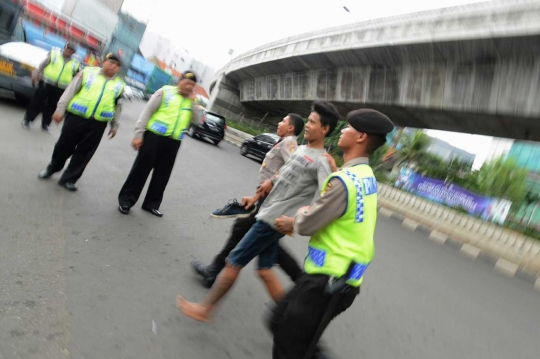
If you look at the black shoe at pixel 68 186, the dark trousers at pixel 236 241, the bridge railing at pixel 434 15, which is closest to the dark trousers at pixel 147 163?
the black shoe at pixel 68 186

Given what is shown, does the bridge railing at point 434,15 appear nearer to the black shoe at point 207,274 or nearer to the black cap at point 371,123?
the black cap at point 371,123

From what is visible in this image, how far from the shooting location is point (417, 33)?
12352mm

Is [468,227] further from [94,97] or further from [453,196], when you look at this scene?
[94,97]

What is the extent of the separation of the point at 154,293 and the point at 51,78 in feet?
22.7

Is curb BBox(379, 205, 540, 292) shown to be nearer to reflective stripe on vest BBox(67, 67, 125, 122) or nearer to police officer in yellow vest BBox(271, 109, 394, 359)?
police officer in yellow vest BBox(271, 109, 394, 359)

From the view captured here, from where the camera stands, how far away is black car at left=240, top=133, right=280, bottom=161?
60.2 ft

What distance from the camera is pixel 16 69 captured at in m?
10.1

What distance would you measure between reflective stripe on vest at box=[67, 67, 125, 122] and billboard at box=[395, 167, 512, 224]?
10880 millimetres

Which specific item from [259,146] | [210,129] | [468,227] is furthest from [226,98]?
[468,227]

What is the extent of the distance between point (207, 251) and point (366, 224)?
308cm

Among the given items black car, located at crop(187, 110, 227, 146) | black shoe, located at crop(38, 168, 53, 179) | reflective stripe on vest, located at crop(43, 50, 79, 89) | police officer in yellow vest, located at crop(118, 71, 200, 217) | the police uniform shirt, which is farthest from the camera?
black car, located at crop(187, 110, 227, 146)

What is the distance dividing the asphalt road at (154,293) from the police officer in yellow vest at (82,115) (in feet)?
1.03

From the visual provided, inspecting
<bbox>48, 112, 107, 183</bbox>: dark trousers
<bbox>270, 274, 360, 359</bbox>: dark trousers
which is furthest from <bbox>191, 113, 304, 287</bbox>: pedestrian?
<bbox>48, 112, 107, 183</bbox>: dark trousers

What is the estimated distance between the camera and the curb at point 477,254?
9.55 meters
